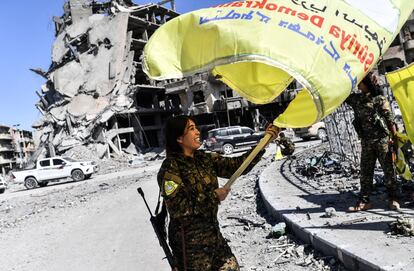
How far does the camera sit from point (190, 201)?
104 inches

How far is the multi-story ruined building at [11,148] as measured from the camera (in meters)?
83.4

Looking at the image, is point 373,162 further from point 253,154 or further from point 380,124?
point 253,154

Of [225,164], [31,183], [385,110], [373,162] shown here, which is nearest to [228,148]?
[31,183]

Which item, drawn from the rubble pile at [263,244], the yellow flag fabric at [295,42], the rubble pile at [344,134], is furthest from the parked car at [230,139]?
the yellow flag fabric at [295,42]

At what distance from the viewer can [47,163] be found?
26156 millimetres

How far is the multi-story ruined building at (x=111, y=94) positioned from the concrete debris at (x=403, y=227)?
1431 inches

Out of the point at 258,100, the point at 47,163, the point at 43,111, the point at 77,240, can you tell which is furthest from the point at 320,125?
the point at 43,111

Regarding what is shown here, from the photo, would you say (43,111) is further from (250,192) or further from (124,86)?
(250,192)

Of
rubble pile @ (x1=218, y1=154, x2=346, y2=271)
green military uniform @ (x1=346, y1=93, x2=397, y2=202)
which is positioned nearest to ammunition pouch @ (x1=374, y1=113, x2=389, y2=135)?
green military uniform @ (x1=346, y1=93, x2=397, y2=202)

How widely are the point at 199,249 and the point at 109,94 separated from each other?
42490mm

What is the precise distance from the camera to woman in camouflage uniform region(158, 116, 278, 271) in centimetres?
264

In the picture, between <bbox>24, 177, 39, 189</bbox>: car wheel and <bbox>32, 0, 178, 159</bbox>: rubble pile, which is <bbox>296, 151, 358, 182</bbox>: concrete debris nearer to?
<bbox>24, 177, 39, 189</bbox>: car wheel

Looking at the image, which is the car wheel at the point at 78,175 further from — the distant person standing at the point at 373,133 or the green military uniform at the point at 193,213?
the green military uniform at the point at 193,213

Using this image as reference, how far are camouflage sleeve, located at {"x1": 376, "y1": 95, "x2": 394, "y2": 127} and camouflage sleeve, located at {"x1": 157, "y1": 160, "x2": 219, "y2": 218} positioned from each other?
3.42 meters
